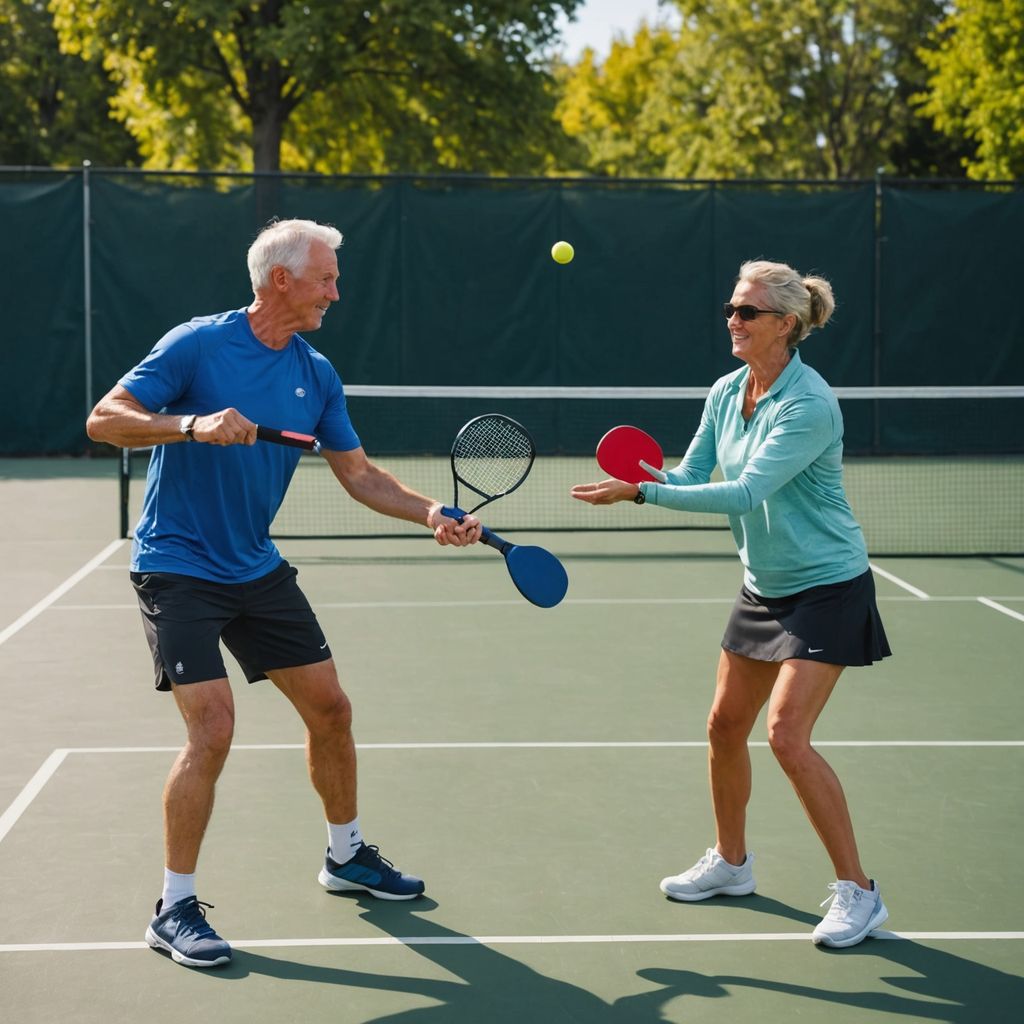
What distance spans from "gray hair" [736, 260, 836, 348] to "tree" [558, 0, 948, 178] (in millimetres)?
28134

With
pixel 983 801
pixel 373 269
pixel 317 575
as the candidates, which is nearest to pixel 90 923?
pixel 983 801

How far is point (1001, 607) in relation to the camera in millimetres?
8391

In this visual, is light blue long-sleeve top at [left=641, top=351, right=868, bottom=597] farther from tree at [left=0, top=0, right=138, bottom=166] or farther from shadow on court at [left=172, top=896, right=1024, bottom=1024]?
tree at [left=0, top=0, right=138, bottom=166]

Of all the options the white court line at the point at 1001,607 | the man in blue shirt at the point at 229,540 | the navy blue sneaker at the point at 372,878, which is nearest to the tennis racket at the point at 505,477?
the man in blue shirt at the point at 229,540

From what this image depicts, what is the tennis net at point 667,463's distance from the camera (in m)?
11.2

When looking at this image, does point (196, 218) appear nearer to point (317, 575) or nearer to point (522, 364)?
point (522, 364)

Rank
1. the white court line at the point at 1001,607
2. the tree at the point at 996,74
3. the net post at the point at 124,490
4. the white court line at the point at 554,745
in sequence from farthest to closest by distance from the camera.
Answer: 1. the tree at the point at 996,74
2. the net post at the point at 124,490
3. the white court line at the point at 1001,607
4. the white court line at the point at 554,745

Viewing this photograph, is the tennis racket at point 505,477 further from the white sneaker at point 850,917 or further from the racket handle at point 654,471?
the white sneaker at point 850,917

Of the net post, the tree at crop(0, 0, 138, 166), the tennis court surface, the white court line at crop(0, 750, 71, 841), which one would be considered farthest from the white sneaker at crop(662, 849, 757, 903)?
the tree at crop(0, 0, 138, 166)

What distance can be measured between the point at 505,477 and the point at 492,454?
0.11 m

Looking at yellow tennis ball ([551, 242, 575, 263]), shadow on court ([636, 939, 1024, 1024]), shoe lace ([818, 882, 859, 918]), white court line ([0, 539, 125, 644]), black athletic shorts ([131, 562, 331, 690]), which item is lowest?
white court line ([0, 539, 125, 644])

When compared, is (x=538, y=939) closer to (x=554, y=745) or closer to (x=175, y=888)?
→ (x=175, y=888)

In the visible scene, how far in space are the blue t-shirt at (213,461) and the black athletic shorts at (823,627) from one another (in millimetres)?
1298

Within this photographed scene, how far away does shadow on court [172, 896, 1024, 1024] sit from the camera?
3.39m
